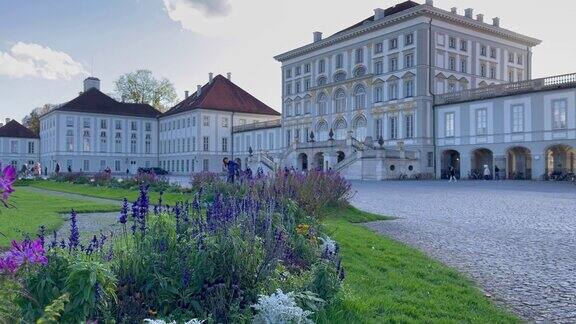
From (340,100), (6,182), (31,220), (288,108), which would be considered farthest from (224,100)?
(6,182)

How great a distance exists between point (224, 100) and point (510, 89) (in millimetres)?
41343

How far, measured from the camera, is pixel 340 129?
57.6m

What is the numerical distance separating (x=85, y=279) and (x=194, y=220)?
250cm

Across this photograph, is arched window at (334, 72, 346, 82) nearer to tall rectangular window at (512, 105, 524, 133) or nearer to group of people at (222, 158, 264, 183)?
tall rectangular window at (512, 105, 524, 133)

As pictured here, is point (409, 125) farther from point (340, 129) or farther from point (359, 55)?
point (359, 55)

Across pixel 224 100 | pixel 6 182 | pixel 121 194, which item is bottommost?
pixel 121 194

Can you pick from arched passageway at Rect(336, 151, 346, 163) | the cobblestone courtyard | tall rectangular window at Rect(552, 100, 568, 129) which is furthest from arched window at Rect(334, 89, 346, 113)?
the cobblestone courtyard

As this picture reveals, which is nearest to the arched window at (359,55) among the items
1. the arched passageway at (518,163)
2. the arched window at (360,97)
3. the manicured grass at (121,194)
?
the arched window at (360,97)

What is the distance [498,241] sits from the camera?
32.4ft

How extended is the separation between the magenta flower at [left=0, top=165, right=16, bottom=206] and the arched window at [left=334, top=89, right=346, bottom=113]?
181 ft

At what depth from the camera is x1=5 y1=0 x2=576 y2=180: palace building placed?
42.4m

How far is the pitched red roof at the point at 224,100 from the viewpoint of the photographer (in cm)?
7331

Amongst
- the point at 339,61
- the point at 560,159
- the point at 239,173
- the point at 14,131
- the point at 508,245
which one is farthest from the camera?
the point at 14,131

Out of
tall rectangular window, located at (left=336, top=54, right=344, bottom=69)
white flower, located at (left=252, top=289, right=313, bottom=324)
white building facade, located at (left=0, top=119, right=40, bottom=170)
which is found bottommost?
Answer: white flower, located at (left=252, top=289, right=313, bottom=324)
